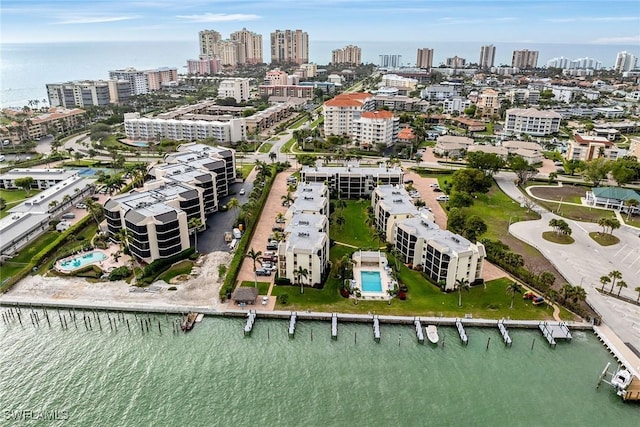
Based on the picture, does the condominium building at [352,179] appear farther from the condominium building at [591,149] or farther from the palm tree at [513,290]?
the condominium building at [591,149]

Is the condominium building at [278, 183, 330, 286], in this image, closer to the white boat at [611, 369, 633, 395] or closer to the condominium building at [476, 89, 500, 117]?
the white boat at [611, 369, 633, 395]

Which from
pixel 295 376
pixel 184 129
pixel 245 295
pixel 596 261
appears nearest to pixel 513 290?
pixel 596 261

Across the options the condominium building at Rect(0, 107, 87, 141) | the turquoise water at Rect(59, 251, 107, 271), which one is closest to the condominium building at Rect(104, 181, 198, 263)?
the turquoise water at Rect(59, 251, 107, 271)

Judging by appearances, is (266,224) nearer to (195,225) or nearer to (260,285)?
(195,225)
